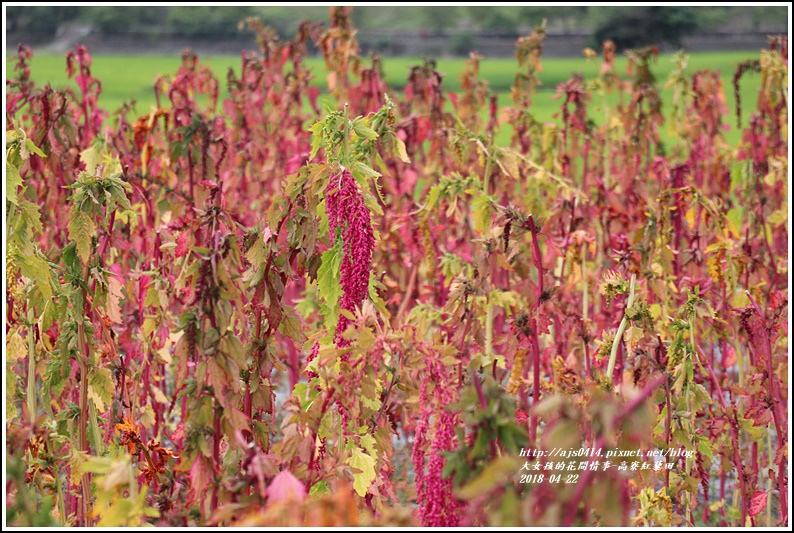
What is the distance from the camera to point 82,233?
1738 millimetres

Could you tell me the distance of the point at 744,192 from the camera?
3.60 meters

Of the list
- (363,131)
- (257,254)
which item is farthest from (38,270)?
(363,131)

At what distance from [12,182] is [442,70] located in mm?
7568

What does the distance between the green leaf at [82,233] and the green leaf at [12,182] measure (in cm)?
11

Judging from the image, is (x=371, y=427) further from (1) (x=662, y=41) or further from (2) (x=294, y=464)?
(1) (x=662, y=41)

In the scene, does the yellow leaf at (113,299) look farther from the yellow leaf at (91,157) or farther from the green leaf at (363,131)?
the yellow leaf at (91,157)

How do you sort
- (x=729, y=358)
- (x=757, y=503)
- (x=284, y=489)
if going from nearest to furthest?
1. (x=284, y=489)
2. (x=757, y=503)
3. (x=729, y=358)

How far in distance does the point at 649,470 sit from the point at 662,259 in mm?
728

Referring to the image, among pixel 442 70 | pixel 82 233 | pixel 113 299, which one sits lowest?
pixel 113 299

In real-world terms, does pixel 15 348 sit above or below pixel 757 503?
above

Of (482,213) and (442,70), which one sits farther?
(442,70)

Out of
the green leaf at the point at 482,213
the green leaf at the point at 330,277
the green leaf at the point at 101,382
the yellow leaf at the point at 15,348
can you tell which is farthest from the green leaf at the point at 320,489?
the green leaf at the point at 482,213

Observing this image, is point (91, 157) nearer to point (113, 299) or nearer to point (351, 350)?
point (113, 299)

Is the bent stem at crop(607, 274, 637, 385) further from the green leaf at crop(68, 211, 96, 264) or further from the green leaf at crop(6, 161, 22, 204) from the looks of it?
the green leaf at crop(6, 161, 22, 204)
